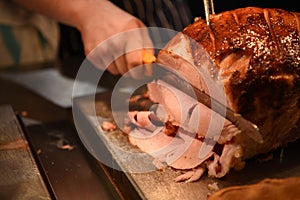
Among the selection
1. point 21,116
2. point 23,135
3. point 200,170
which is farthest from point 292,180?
point 21,116

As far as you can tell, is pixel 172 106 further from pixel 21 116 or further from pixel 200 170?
pixel 21 116

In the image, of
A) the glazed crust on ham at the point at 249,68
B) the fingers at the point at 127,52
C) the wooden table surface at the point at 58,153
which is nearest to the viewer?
the glazed crust on ham at the point at 249,68

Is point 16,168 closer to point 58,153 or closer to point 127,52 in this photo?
Answer: point 58,153

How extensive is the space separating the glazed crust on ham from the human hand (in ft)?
0.92

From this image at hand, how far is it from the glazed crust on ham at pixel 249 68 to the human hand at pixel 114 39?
11.1 inches

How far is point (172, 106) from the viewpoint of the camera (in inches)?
75.5

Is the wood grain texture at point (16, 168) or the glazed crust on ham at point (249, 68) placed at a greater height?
the glazed crust on ham at point (249, 68)

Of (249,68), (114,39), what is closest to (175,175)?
(249,68)

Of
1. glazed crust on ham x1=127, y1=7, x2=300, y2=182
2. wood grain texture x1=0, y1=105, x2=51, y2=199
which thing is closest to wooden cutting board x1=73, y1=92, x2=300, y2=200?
glazed crust on ham x1=127, y1=7, x2=300, y2=182

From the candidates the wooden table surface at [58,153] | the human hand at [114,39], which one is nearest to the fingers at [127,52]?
the human hand at [114,39]

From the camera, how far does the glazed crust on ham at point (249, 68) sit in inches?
66.9

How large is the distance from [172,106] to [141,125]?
0.20 m

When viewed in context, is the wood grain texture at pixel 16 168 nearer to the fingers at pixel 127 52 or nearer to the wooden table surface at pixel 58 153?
the wooden table surface at pixel 58 153

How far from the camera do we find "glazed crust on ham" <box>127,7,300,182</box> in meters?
1.70
